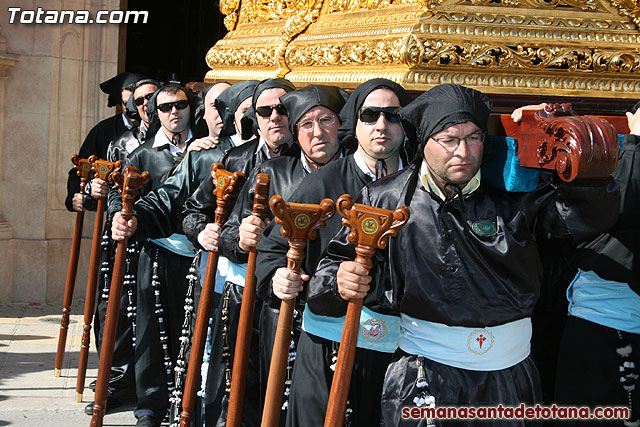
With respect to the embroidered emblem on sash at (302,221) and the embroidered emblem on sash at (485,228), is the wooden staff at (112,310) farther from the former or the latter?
the embroidered emblem on sash at (485,228)

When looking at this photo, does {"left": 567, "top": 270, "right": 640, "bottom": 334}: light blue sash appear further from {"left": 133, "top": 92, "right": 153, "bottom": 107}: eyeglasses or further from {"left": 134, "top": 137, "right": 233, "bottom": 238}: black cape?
{"left": 133, "top": 92, "right": 153, "bottom": 107}: eyeglasses

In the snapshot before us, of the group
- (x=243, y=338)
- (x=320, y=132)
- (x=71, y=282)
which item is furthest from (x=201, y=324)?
(x=71, y=282)

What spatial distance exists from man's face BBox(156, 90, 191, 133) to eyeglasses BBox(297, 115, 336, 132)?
1.81 m

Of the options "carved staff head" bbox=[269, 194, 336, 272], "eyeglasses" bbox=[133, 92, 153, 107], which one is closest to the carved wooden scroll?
"carved staff head" bbox=[269, 194, 336, 272]

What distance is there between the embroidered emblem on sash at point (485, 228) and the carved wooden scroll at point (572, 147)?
22cm

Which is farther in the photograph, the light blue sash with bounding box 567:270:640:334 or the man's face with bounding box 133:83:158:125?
the man's face with bounding box 133:83:158:125

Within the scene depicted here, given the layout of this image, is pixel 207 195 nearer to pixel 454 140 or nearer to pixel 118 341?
pixel 118 341

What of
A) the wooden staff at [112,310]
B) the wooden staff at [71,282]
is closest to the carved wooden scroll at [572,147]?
the wooden staff at [112,310]

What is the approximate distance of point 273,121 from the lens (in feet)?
15.4

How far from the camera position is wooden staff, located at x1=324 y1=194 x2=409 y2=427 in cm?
301

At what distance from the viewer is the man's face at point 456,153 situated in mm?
3168

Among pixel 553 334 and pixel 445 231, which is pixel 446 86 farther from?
pixel 553 334

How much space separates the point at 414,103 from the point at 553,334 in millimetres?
1456

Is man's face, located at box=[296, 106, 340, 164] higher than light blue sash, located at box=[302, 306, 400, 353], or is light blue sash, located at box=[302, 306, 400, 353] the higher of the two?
man's face, located at box=[296, 106, 340, 164]
